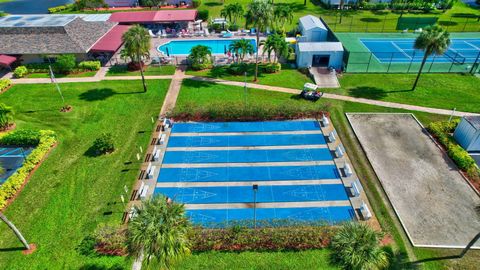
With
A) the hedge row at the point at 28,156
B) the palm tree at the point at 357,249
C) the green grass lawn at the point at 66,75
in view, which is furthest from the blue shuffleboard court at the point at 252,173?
the green grass lawn at the point at 66,75

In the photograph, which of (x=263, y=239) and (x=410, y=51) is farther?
(x=410, y=51)

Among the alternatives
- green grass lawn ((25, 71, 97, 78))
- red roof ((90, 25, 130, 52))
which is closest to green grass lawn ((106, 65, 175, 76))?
green grass lawn ((25, 71, 97, 78))

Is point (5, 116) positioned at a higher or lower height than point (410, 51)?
higher

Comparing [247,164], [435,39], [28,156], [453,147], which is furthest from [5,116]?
[435,39]

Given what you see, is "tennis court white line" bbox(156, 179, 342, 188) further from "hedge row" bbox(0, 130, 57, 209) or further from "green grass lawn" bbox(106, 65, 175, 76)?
"green grass lawn" bbox(106, 65, 175, 76)

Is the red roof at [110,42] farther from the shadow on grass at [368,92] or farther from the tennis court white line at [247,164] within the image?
the shadow on grass at [368,92]

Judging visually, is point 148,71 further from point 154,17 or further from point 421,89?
point 421,89

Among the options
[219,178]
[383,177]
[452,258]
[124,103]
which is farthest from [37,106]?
[452,258]
